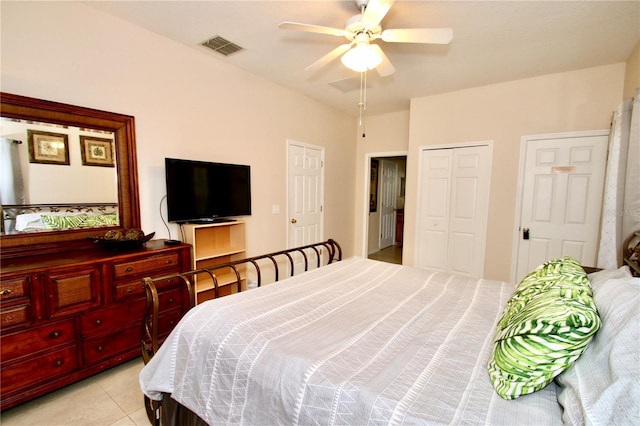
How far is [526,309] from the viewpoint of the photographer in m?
1.04

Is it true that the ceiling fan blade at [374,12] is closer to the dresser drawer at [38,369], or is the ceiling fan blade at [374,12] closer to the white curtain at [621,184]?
the white curtain at [621,184]

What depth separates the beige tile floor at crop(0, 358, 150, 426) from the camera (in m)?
1.70

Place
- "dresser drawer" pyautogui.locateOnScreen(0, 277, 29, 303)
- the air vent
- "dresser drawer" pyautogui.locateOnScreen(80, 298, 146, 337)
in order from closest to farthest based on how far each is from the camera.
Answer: "dresser drawer" pyautogui.locateOnScreen(0, 277, 29, 303), "dresser drawer" pyautogui.locateOnScreen(80, 298, 146, 337), the air vent

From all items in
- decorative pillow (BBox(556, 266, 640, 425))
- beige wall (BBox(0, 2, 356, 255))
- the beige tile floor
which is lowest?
the beige tile floor

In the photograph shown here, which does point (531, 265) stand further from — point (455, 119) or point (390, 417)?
point (390, 417)

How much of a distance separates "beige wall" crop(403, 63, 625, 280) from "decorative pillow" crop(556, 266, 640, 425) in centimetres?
290

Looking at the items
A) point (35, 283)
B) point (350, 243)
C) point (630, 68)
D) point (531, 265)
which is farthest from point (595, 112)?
point (35, 283)

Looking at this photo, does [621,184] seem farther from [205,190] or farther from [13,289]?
[13,289]

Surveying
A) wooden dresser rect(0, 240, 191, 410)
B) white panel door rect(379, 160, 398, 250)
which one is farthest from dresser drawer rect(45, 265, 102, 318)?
white panel door rect(379, 160, 398, 250)

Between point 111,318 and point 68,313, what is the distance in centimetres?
27

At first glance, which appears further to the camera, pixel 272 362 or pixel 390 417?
pixel 272 362

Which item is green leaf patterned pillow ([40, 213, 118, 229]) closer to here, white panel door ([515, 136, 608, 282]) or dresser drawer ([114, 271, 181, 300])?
dresser drawer ([114, 271, 181, 300])

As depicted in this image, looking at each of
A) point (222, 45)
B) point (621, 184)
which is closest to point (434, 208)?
point (621, 184)

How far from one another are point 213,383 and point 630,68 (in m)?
4.40
